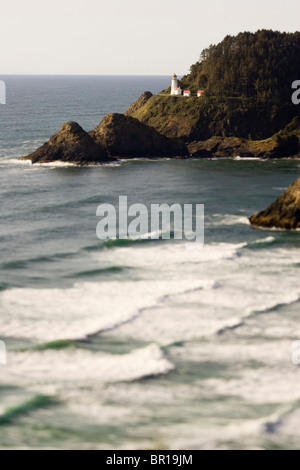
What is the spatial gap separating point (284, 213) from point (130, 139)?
46.8 m

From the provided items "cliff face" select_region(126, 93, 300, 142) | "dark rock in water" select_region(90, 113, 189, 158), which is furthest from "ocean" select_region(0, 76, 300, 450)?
"cliff face" select_region(126, 93, 300, 142)

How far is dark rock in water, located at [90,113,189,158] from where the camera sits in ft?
330

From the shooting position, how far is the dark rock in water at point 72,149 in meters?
97.1

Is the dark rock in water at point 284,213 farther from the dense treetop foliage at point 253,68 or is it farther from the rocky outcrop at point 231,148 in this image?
the dense treetop foliage at point 253,68

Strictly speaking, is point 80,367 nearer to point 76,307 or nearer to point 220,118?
point 76,307

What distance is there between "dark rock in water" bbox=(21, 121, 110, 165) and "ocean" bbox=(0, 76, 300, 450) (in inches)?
1115

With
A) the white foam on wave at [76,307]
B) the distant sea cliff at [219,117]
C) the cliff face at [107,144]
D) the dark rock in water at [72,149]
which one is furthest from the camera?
the distant sea cliff at [219,117]

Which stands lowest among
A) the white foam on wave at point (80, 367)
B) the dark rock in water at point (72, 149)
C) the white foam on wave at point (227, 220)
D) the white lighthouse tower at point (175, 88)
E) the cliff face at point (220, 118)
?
the white foam on wave at point (80, 367)

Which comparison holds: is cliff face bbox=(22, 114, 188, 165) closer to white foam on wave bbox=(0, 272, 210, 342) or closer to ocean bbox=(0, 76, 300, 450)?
ocean bbox=(0, 76, 300, 450)

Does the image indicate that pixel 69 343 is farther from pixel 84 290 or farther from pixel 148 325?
pixel 84 290

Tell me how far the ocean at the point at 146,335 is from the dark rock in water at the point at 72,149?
28.3m

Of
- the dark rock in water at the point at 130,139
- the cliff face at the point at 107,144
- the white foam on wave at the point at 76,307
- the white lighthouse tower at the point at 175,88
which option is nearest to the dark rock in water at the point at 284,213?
the white foam on wave at the point at 76,307

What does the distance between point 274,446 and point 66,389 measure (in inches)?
375
